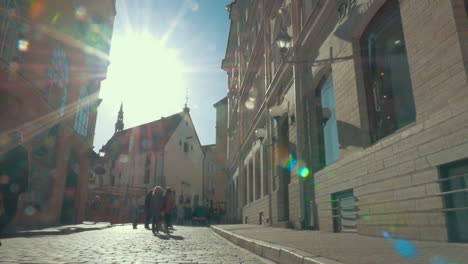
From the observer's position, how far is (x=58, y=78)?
640 inches

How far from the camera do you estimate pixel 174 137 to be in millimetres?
41344

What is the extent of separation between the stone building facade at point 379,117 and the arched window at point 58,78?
10.2m

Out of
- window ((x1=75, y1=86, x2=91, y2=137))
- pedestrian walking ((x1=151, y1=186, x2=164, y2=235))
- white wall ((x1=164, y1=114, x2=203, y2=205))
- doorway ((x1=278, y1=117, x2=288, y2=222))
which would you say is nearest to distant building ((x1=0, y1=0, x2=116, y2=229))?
window ((x1=75, y1=86, x2=91, y2=137))

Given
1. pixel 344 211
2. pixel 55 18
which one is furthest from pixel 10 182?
pixel 55 18

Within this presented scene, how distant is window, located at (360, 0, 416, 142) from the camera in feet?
19.6

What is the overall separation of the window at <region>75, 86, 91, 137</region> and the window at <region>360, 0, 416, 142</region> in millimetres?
17178

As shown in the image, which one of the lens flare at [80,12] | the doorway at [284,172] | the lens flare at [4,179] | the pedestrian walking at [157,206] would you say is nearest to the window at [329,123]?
the doorway at [284,172]

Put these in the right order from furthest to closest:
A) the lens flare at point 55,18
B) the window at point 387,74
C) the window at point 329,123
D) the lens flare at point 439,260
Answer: the lens flare at point 55,18, the window at point 329,123, the window at point 387,74, the lens flare at point 439,260

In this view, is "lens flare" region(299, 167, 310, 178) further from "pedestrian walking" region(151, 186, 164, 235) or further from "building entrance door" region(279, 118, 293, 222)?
"pedestrian walking" region(151, 186, 164, 235)

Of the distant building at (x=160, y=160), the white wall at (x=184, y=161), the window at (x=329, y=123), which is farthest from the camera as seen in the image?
the white wall at (x=184, y=161)

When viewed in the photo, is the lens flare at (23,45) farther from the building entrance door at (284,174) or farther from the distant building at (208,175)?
the distant building at (208,175)

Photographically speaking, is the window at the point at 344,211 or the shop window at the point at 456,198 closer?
the shop window at the point at 456,198

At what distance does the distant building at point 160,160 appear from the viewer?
127 ft

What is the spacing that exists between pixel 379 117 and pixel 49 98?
45.2 feet
